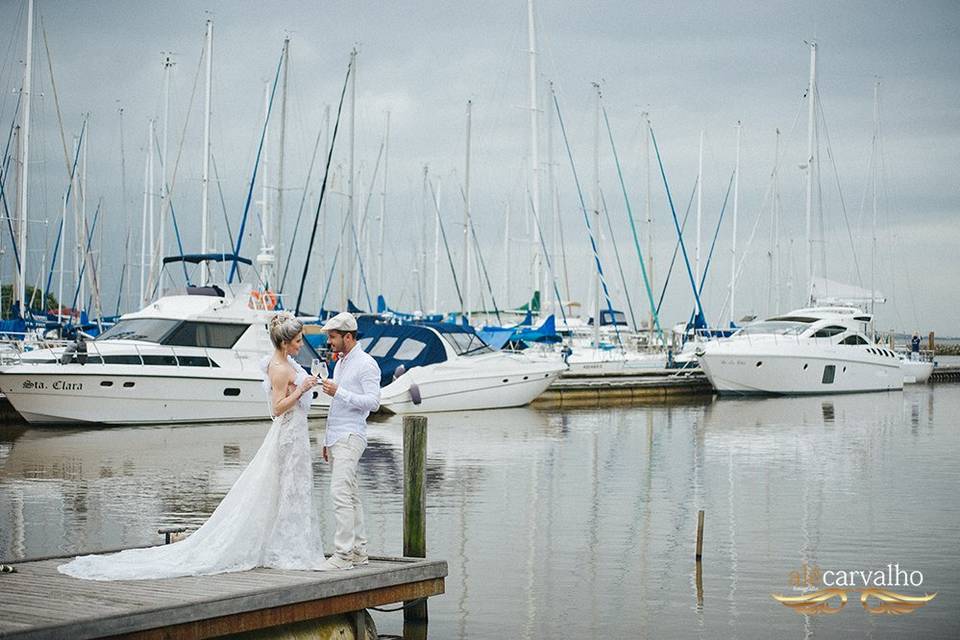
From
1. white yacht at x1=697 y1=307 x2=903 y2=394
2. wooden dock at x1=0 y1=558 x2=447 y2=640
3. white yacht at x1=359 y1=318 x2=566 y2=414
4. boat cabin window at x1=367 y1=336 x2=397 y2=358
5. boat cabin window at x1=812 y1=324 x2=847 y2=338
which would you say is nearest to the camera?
wooden dock at x1=0 y1=558 x2=447 y2=640

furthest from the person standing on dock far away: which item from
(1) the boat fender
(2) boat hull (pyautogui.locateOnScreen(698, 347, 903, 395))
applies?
(2) boat hull (pyautogui.locateOnScreen(698, 347, 903, 395))

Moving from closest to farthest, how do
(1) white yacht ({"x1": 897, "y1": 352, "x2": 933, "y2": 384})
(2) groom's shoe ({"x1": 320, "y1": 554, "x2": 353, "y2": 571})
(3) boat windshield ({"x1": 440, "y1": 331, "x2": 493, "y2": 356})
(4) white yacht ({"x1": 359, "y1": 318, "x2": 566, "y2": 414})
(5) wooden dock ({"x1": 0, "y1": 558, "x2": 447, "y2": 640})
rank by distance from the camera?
(5) wooden dock ({"x1": 0, "y1": 558, "x2": 447, "y2": 640}), (2) groom's shoe ({"x1": 320, "y1": 554, "x2": 353, "y2": 571}), (4) white yacht ({"x1": 359, "y1": 318, "x2": 566, "y2": 414}), (3) boat windshield ({"x1": 440, "y1": 331, "x2": 493, "y2": 356}), (1) white yacht ({"x1": 897, "y1": 352, "x2": 933, "y2": 384})

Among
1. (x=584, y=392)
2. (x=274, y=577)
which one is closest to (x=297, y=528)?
(x=274, y=577)

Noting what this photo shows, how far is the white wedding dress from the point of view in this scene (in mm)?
9305

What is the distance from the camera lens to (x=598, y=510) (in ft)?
59.6

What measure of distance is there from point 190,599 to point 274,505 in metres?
1.41

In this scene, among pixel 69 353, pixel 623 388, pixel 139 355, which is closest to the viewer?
pixel 69 353

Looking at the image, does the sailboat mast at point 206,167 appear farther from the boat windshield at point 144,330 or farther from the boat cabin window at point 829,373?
the boat cabin window at point 829,373

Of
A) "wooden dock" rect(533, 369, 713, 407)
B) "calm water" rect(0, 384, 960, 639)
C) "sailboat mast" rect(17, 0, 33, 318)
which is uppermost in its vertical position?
"sailboat mast" rect(17, 0, 33, 318)

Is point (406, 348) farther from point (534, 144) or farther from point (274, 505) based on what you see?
point (274, 505)

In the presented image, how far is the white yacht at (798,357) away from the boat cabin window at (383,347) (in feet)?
53.1

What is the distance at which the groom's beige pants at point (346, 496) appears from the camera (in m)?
9.57

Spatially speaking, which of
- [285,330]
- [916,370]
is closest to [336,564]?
[285,330]

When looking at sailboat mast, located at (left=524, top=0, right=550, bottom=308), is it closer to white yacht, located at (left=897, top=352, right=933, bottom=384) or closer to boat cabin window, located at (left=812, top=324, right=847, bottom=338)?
boat cabin window, located at (left=812, top=324, right=847, bottom=338)
